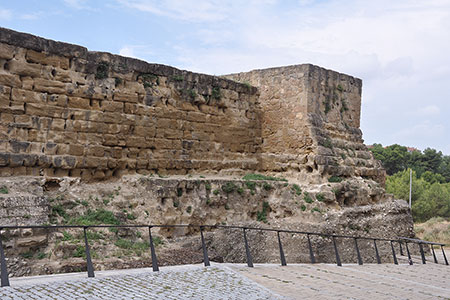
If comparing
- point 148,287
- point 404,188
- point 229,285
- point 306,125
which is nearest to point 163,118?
point 306,125

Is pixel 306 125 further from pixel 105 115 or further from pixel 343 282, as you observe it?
pixel 343 282

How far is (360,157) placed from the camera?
17.7m

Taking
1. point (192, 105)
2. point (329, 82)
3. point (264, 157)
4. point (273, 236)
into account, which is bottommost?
point (273, 236)

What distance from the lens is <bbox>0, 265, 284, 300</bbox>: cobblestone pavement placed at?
593 centimetres

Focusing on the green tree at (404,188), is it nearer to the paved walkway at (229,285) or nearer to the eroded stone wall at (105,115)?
the eroded stone wall at (105,115)

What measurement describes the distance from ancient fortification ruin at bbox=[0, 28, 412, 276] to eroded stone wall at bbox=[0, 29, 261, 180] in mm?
27

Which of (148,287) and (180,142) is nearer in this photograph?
(148,287)

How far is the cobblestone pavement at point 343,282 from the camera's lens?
24.2ft

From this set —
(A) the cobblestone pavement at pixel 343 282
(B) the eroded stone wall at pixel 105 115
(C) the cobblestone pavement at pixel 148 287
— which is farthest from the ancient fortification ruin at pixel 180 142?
(A) the cobblestone pavement at pixel 343 282

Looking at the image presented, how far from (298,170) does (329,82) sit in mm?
3315

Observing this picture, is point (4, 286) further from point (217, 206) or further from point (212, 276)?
point (217, 206)

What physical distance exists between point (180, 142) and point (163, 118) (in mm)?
862

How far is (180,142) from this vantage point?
14.2 metres

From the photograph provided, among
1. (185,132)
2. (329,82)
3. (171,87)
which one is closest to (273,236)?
(185,132)
